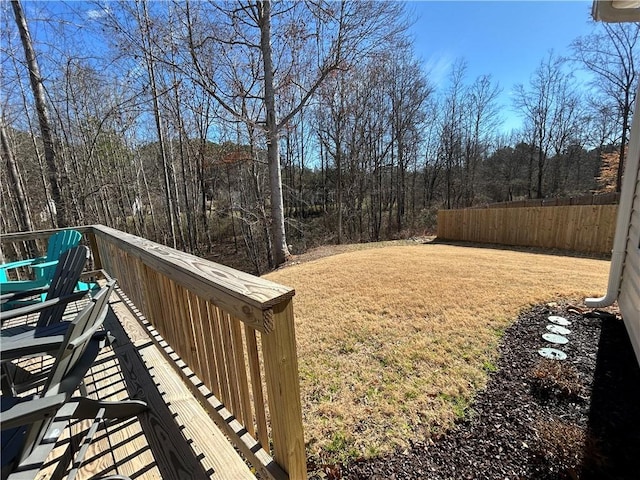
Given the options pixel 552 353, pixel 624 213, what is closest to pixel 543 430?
pixel 552 353

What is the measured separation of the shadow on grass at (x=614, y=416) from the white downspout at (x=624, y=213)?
0.79 metres

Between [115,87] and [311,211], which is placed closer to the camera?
[115,87]

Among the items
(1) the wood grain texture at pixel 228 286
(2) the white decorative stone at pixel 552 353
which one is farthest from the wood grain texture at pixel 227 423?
(2) the white decorative stone at pixel 552 353

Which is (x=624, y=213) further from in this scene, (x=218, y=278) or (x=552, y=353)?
(x=218, y=278)

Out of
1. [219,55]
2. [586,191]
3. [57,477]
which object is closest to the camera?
[57,477]

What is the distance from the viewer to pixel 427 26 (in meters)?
9.71

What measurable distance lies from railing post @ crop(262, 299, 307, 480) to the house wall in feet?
10.7

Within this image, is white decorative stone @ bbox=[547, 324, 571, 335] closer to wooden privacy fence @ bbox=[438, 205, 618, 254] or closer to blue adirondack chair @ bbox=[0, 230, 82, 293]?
blue adirondack chair @ bbox=[0, 230, 82, 293]

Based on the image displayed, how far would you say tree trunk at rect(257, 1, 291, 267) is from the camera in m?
7.36

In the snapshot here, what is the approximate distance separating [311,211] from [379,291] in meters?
16.7

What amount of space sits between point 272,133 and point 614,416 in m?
7.78

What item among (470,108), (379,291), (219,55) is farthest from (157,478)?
(470,108)

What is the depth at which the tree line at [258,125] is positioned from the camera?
737 centimetres

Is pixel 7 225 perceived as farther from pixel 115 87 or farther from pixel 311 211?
pixel 311 211
